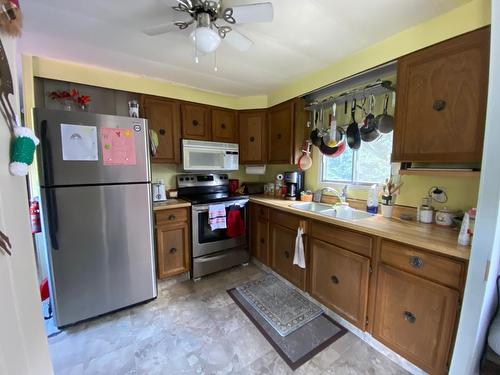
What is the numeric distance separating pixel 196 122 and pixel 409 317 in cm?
268

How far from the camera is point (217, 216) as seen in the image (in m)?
2.35

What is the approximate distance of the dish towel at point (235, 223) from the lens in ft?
8.05

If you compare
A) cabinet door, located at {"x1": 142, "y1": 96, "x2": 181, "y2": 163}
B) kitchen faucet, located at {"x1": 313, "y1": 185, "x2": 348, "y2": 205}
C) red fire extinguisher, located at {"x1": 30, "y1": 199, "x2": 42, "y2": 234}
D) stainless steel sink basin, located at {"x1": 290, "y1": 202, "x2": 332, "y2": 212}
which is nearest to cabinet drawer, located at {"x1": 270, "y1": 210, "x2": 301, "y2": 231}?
stainless steel sink basin, located at {"x1": 290, "y1": 202, "x2": 332, "y2": 212}

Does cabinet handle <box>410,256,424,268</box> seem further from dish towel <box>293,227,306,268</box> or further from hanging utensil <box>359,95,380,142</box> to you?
hanging utensil <box>359,95,380,142</box>

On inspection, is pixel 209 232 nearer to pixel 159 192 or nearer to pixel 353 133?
pixel 159 192

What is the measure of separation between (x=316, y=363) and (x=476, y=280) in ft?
3.46

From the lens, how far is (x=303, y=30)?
4.87 ft

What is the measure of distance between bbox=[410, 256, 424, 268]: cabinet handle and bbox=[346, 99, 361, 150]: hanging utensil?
1.13 m

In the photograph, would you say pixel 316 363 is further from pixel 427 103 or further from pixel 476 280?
pixel 427 103

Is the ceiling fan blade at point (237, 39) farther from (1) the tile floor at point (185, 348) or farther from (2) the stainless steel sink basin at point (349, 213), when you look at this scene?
(1) the tile floor at point (185, 348)

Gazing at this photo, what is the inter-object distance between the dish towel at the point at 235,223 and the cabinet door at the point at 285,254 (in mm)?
395

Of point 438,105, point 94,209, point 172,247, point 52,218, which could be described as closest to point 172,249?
point 172,247

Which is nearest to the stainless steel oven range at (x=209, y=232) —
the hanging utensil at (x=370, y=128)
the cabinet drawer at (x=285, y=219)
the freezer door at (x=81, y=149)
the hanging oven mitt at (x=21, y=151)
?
the cabinet drawer at (x=285, y=219)

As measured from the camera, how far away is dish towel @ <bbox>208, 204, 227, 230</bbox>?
2318mm
